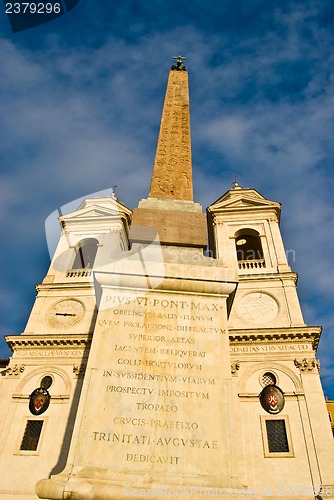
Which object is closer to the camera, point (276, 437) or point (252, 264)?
point (276, 437)

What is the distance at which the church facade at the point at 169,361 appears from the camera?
14.2 ft

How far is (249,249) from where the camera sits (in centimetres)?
2423

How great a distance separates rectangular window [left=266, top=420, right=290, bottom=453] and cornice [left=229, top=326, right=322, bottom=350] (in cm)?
342

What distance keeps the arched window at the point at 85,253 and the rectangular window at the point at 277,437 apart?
44.3 ft

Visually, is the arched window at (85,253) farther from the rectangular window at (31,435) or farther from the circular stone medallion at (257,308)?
the rectangular window at (31,435)

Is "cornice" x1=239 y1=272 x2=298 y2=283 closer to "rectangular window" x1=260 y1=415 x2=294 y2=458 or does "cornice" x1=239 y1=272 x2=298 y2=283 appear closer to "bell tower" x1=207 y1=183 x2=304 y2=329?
"bell tower" x1=207 y1=183 x2=304 y2=329

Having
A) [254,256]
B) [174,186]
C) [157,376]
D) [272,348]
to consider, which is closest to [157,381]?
[157,376]

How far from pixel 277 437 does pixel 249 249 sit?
11640 mm

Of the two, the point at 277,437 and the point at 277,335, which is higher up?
the point at 277,335

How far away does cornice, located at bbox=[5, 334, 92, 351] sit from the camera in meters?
18.2

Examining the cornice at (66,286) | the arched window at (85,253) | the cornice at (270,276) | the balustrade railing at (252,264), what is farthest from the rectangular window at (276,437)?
the arched window at (85,253)

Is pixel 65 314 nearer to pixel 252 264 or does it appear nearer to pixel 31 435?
pixel 31 435

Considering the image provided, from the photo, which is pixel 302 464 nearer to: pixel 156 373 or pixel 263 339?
pixel 263 339

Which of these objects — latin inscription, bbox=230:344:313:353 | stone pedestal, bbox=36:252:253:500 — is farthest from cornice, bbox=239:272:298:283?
stone pedestal, bbox=36:252:253:500
